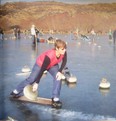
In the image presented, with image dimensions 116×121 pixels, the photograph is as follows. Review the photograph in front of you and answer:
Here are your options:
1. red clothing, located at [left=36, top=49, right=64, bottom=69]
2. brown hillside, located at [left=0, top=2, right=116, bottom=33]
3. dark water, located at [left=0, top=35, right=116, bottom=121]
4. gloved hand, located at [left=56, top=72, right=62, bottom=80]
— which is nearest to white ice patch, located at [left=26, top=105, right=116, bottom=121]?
dark water, located at [left=0, top=35, right=116, bottom=121]

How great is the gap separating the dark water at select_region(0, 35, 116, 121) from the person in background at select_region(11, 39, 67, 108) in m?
0.09

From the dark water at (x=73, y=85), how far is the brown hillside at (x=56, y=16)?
108 millimetres

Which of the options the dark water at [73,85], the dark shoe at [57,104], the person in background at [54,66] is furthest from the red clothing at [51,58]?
the dark shoe at [57,104]

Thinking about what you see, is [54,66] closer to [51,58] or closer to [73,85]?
[51,58]

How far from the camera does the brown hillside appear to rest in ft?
8.76

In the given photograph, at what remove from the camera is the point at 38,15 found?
8.93 ft

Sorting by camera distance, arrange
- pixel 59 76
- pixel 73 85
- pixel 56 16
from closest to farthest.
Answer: pixel 59 76, pixel 73 85, pixel 56 16

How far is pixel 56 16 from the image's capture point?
9.03 feet

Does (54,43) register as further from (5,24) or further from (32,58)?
(5,24)

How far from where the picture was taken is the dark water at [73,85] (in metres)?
2.26

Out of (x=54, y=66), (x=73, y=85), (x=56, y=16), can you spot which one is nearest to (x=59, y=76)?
(x=54, y=66)

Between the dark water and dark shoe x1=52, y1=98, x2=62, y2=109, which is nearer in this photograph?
the dark water

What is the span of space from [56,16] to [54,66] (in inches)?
20.0

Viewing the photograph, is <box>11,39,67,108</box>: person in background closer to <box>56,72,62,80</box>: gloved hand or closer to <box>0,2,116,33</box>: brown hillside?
<box>56,72,62,80</box>: gloved hand
